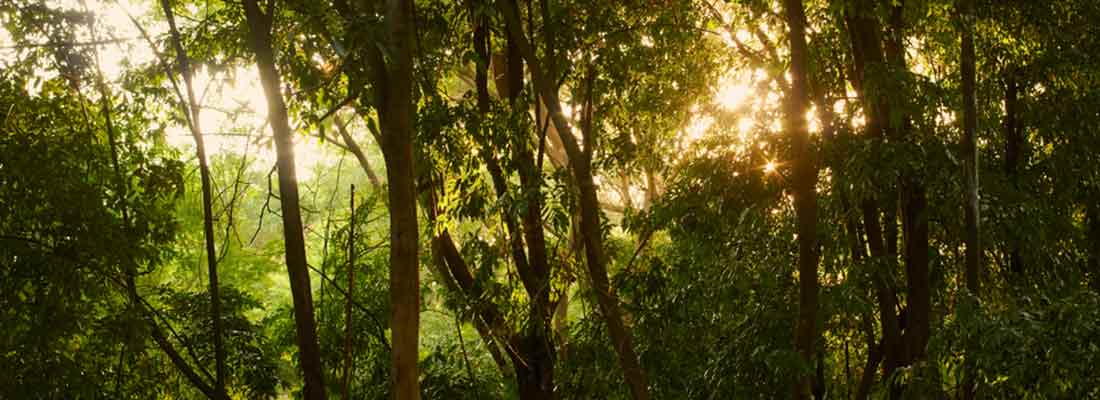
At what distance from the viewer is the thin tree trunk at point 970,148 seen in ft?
13.0

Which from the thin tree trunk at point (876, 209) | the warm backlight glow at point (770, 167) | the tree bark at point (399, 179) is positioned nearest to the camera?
the tree bark at point (399, 179)

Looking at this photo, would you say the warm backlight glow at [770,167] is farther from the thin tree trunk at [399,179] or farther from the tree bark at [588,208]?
the thin tree trunk at [399,179]

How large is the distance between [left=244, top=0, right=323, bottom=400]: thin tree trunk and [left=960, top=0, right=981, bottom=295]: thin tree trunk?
2.52m

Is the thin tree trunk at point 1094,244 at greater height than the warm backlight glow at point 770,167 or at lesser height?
lesser

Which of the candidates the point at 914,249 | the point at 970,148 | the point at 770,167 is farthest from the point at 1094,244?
the point at 770,167

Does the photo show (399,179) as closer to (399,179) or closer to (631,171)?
(399,179)

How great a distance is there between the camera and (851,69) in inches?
196

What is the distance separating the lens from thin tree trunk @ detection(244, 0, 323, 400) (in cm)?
311

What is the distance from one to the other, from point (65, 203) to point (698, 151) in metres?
3.02

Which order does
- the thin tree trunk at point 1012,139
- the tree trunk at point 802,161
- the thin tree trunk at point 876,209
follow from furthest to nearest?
the thin tree trunk at point 1012,139 < the thin tree trunk at point 876,209 < the tree trunk at point 802,161

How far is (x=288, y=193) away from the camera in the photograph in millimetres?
3219

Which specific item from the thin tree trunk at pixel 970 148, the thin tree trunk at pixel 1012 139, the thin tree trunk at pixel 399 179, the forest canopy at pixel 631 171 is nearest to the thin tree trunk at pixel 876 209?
the forest canopy at pixel 631 171

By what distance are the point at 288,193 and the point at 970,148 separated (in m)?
2.59

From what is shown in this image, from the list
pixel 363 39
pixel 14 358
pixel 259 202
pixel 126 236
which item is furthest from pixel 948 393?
pixel 259 202
